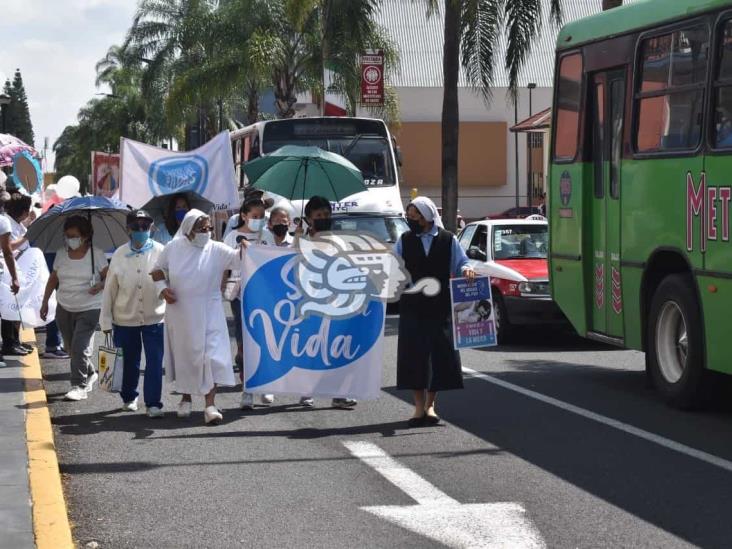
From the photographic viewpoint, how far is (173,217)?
14336 mm

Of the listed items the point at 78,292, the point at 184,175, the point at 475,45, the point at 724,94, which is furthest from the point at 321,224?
the point at 475,45

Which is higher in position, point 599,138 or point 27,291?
point 599,138

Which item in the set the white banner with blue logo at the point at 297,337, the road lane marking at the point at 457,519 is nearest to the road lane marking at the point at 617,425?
the white banner with blue logo at the point at 297,337

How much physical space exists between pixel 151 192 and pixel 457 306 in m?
5.92

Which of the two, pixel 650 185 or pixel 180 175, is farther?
pixel 180 175

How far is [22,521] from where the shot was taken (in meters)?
6.93

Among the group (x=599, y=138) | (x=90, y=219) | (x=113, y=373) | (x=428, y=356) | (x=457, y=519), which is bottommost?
(x=457, y=519)

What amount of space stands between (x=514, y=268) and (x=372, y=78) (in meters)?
21.1

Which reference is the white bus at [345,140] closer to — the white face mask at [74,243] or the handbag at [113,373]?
the white face mask at [74,243]

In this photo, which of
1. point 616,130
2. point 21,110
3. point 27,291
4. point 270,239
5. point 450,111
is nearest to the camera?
point 270,239

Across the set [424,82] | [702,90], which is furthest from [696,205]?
[424,82]

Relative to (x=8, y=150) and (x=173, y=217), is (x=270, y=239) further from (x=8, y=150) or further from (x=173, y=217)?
(x=8, y=150)

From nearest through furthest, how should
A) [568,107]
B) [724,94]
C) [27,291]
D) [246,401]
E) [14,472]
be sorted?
[14,472] < [724,94] < [246,401] < [568,107] < [27,291]

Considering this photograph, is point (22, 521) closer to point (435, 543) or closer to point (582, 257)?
point (435, 543)
